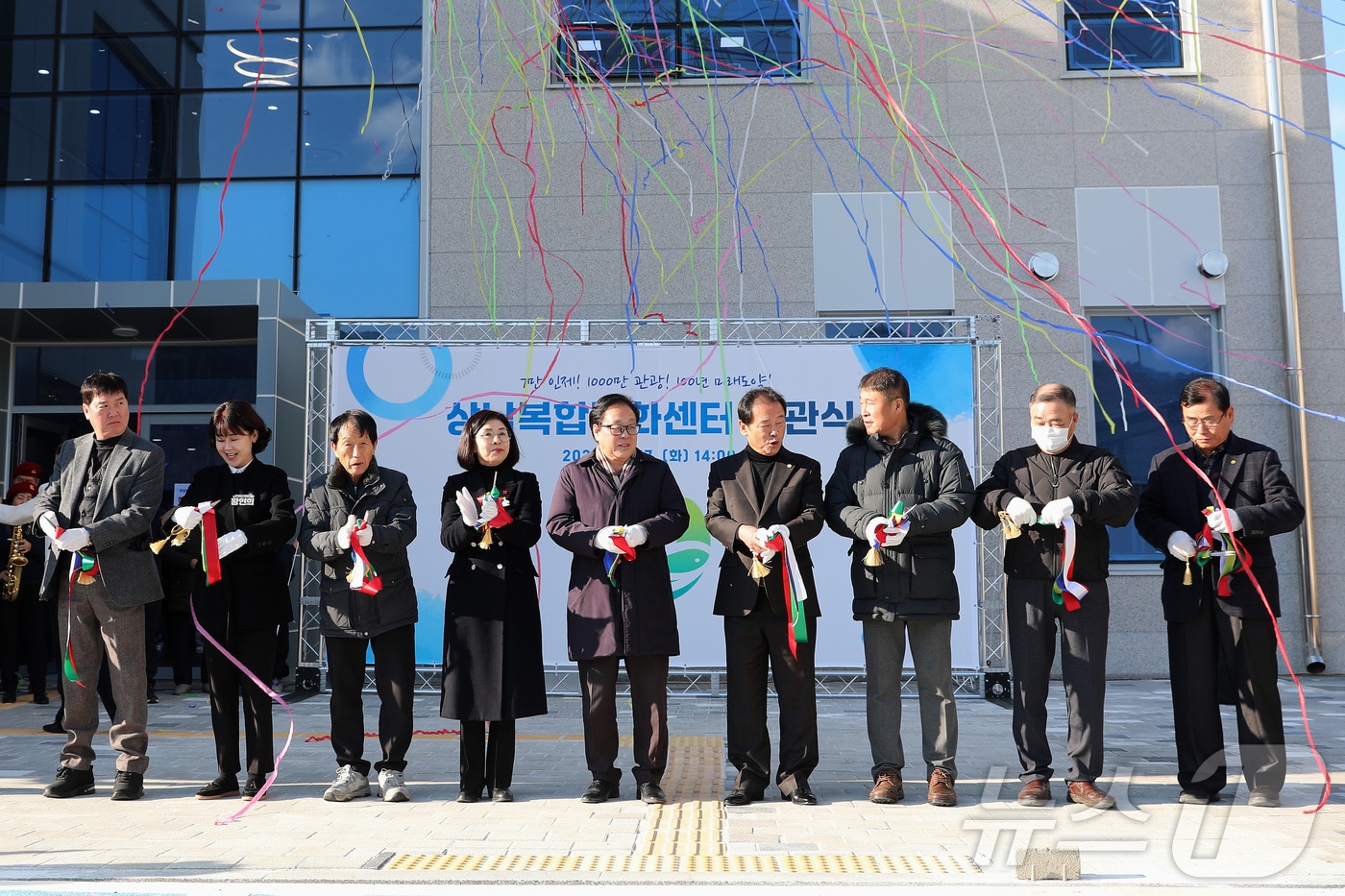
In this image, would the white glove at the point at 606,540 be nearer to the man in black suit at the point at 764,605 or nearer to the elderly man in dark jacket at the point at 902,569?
the man in black suit at the point at 764,605

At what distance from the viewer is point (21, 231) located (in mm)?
9352

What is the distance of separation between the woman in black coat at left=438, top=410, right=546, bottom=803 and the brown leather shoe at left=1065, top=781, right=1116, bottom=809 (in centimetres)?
196

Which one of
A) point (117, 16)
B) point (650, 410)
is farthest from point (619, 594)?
point (117, 16)

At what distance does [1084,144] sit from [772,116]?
2668 mm

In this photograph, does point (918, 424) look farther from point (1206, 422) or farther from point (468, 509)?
point (468, 509)

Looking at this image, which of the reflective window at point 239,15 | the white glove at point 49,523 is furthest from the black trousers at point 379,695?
the reflective window at point 239,15

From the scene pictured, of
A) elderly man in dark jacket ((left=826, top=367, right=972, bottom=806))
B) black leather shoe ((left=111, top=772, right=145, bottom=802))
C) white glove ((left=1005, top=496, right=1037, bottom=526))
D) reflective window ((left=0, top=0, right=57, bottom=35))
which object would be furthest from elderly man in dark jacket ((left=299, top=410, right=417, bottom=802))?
reflective window ((left=0, top=0, right=57, bottom=35))

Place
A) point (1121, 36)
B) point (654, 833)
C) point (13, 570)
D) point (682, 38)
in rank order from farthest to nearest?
point (1121, 36), point (682, 38), point (13, 570), point (654, 833)

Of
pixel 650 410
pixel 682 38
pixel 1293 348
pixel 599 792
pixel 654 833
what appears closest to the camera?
pixel 654 833

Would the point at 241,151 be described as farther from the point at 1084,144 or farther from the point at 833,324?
the point at 1084,144

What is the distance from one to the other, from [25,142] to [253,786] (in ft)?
26.3

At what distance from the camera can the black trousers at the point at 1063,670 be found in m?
3.75

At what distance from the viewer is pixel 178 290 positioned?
7.79 m

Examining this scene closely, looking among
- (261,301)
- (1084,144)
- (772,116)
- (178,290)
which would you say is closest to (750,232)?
(772,116)
